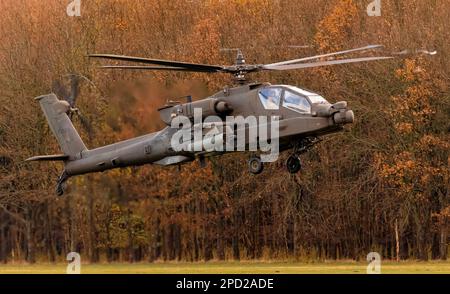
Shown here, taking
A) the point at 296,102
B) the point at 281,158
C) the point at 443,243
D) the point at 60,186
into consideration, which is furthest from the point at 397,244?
the point at 296,102

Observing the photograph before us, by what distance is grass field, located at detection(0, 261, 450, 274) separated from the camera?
4959cm

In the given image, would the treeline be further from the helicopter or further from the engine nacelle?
the engine nacelle


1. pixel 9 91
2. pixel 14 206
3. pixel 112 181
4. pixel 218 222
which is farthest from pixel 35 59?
pixel 112 181

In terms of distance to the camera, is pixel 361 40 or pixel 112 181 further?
pixel 361 40

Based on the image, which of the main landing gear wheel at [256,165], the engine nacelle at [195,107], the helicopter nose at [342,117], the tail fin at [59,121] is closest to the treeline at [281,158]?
the tail fin at [59,121]

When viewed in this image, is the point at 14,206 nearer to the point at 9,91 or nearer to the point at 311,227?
the point at 9,91

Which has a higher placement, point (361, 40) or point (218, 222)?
point (361, 40)

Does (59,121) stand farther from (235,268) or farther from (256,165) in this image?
(256,165)

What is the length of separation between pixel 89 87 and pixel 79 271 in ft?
33.6

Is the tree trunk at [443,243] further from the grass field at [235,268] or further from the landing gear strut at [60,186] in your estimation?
the landing gear strut at [60,186]

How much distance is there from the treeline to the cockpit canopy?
544 inches

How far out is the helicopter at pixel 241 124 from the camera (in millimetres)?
42031

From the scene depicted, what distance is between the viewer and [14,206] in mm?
64250

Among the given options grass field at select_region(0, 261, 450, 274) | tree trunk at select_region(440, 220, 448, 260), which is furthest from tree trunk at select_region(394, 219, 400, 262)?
grass field at select_region(0, 261, 450, 274)
